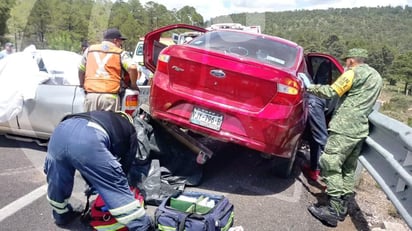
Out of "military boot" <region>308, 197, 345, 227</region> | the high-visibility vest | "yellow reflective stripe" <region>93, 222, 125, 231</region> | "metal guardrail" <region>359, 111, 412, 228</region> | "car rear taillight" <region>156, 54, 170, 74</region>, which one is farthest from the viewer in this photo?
the high-visibility vest

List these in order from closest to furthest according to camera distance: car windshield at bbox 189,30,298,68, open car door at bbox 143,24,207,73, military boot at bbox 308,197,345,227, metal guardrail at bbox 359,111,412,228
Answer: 1. metal guardrail at bbox 359,111,412,228
2. military boot at bbox 308,197,345,227
3. car windshield at bbox 189,30,298,68
4. open car door at bbox 143,24,207,73

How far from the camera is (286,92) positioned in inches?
141

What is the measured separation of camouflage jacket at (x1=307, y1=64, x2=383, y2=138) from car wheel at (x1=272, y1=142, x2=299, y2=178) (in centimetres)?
71

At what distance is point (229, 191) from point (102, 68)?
2.14 metres

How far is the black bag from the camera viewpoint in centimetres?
280

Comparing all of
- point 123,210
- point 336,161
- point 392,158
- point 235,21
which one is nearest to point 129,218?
point 123,210

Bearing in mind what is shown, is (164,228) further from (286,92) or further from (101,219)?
(286,92)

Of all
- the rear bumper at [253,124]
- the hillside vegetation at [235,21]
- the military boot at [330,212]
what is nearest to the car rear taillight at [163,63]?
the rear bumper at [253,124]

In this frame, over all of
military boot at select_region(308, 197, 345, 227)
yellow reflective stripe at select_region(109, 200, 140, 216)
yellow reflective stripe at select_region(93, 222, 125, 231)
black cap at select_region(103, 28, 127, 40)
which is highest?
black cap at select_region(103, 28, 127, 40)

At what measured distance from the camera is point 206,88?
12.5ft

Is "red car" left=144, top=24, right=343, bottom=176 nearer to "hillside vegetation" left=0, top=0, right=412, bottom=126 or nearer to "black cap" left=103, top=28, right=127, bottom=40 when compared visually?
"black cap" left=103, top=28, right=127, bottom=40

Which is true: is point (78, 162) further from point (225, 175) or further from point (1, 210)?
point (225, 175)

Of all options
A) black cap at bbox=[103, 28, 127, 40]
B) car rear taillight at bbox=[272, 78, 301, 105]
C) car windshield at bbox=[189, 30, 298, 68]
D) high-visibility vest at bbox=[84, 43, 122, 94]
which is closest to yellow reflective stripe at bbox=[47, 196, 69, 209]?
high-visibility vest at bbox=[84, 43, 122, 94]

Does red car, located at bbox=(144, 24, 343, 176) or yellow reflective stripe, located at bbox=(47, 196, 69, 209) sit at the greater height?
red car, located at bbox=(144, 24, 343, 176)
